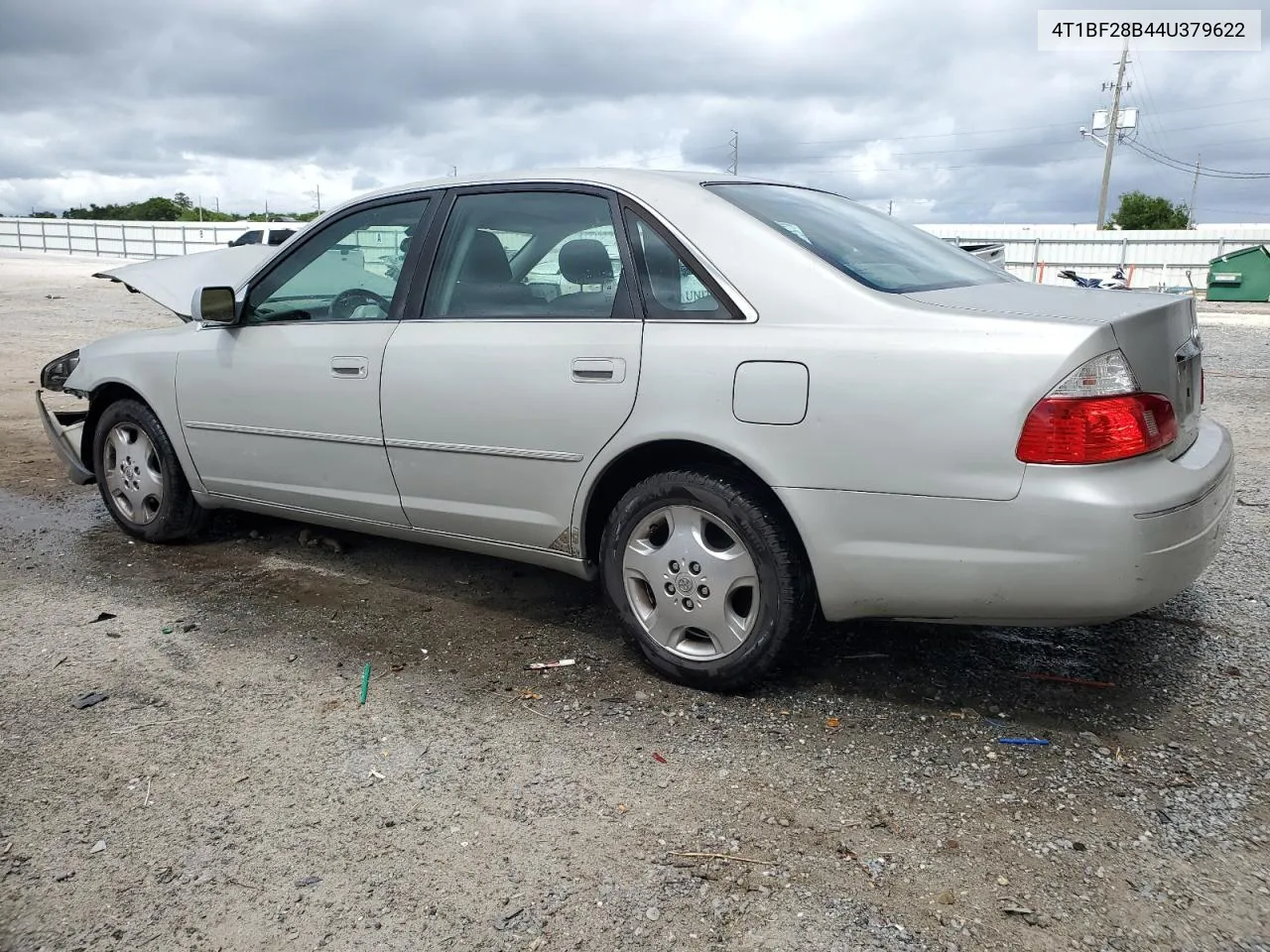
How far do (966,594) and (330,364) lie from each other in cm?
251

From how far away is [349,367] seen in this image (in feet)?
12.8

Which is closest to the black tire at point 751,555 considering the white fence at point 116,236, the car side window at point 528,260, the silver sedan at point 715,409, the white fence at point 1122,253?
the silver sedan at point 715,409

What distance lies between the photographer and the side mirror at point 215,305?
426 cm

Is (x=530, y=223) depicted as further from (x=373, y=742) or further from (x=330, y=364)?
(x=373, y=742)

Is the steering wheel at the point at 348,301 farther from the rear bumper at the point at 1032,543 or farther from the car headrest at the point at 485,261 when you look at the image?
the rear bumper at the point at 1032,543

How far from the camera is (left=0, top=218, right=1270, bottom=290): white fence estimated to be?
1207 inches

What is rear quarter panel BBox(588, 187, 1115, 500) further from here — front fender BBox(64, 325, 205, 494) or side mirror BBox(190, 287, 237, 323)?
front fender BBox(64, 325, 205, 494)

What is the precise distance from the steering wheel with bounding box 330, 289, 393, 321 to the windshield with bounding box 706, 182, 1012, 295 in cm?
144

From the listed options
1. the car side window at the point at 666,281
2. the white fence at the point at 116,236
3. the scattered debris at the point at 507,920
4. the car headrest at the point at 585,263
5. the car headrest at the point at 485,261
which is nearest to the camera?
the scattered debris at the point at 507,920

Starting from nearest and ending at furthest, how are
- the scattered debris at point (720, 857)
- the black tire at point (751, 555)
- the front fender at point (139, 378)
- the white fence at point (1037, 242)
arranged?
the scattered debris at point (720, 857), the black tire at point (751, 555), the front fender at point (139, 378), the white fence at point (1037, 242)

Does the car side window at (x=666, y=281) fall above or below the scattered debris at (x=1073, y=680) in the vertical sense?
above

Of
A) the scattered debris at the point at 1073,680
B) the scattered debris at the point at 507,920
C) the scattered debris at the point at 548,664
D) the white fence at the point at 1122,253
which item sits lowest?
the scattered debris at the point at 507,920

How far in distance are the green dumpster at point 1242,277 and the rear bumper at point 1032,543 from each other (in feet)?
86.2

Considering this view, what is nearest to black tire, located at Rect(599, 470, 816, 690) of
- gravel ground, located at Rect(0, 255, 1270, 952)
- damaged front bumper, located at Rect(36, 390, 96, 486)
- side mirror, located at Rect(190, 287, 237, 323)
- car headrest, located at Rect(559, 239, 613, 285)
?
gravel ground, located at Rect(0, 255, 1270, 952)
